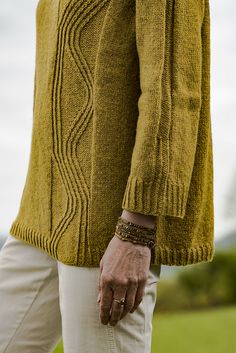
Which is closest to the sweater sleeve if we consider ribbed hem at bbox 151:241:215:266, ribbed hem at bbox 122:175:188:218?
ribbed hem at bbox 122:175:188:218

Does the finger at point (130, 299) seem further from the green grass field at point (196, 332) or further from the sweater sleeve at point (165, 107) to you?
the green grass field at point (196, 332)

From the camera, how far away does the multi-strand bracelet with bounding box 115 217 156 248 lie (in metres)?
1.46

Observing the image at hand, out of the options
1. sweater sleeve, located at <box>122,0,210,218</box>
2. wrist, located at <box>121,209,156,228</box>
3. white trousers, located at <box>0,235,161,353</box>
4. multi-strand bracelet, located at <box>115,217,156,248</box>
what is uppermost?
sweater sleeve, located at <box>122,0,210,218</box>

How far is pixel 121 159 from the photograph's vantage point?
156 cm

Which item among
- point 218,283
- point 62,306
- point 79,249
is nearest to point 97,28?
point 79,249

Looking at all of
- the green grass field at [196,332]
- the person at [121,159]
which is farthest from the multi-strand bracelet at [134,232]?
the green grass field at [196,332]

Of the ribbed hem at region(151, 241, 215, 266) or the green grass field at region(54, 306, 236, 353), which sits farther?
the green grass field at region(54, 306, 236, 353)

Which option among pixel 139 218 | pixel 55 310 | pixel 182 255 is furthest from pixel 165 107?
pixel 55 310

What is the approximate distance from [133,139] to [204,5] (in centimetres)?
33

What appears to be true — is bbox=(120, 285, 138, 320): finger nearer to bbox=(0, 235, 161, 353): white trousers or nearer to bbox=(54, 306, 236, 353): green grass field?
bbox=(0, 235, 161, 353): white trousers

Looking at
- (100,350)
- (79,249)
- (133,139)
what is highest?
(133,139)

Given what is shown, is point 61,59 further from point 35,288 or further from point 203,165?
point 35,288

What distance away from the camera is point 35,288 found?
5.83 ft

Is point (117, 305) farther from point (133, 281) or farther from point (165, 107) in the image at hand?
point (165, 107)
